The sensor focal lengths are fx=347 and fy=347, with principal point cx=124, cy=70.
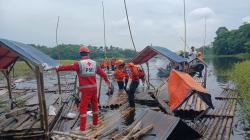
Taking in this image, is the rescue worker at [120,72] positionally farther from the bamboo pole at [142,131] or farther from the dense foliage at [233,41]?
the dense foliage at [233,41]

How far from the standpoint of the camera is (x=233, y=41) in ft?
291

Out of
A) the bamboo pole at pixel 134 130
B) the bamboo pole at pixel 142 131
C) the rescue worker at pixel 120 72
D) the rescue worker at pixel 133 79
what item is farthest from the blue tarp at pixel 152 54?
the bamboo pole at pixel 142 131

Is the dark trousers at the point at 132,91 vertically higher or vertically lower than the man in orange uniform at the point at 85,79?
lower

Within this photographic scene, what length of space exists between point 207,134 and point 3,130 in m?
5.60

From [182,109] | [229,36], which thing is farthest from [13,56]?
[229,36]

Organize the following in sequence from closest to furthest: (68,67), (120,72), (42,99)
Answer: (42,99) < (68,67) < (120,72)

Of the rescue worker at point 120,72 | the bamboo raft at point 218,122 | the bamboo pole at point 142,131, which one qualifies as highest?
the rescue worker at point 120,72

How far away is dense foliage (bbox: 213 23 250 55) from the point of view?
81.8 metres

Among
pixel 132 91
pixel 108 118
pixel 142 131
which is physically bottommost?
pixel 108 118

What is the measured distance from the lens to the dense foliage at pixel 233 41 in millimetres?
81812

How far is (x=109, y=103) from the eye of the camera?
1480 centimetres

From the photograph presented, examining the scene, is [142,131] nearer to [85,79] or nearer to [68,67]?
[85,79]

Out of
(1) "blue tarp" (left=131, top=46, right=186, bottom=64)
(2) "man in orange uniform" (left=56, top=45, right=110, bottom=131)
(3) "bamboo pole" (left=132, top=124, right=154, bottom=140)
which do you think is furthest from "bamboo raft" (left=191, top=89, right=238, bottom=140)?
(2) "man in orange uniform" (left=56, top=45, right=110, bottom=131)

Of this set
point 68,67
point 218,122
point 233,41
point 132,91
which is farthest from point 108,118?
point 233,41
